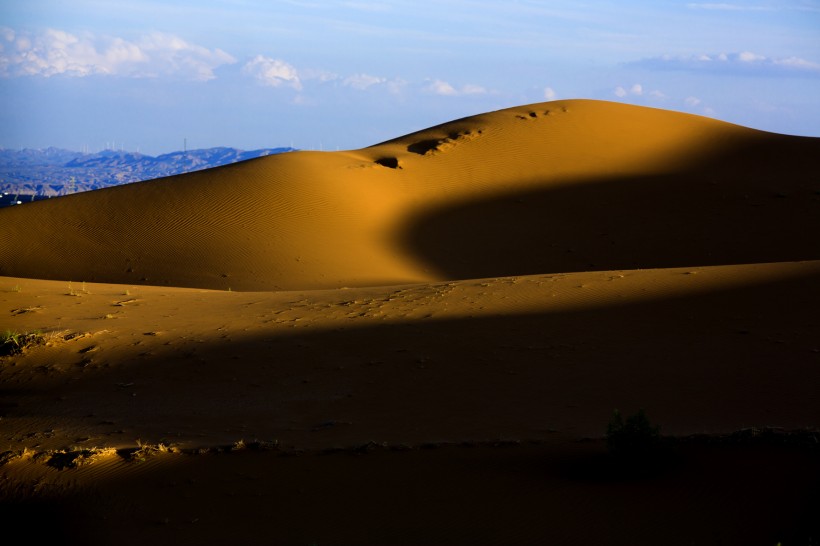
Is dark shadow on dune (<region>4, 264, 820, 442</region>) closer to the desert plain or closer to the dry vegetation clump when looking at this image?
the desert plain

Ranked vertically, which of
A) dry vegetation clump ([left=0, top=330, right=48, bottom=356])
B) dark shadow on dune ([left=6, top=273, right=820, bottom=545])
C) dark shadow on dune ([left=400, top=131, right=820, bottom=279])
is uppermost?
dark shadow on dune ([left=400, top=131, right=820, bottom=279])

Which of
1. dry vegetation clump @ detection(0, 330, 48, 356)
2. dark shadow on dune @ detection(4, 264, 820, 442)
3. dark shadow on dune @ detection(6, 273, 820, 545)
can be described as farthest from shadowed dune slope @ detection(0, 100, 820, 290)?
dark shadow on dune @ detection(6, 273, 820, 545)

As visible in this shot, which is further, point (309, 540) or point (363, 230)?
point (363, 230)

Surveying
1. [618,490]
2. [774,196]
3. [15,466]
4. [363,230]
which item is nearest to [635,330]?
[618,490]

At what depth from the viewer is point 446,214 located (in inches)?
1152

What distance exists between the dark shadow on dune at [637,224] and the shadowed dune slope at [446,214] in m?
0.07

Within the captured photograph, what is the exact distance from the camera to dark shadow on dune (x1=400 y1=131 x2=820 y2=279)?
25.0 m

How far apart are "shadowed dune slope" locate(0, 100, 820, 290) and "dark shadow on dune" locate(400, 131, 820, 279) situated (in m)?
0.07

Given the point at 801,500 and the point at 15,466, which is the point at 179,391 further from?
the point at 801,500

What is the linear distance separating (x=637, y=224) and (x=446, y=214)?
592 cm

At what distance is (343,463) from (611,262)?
17739 mm

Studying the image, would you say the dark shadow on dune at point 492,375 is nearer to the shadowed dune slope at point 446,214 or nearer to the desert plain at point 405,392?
the desert plain at point 405,392

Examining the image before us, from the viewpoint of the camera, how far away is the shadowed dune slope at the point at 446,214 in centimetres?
2458

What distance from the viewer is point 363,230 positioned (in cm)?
2755
